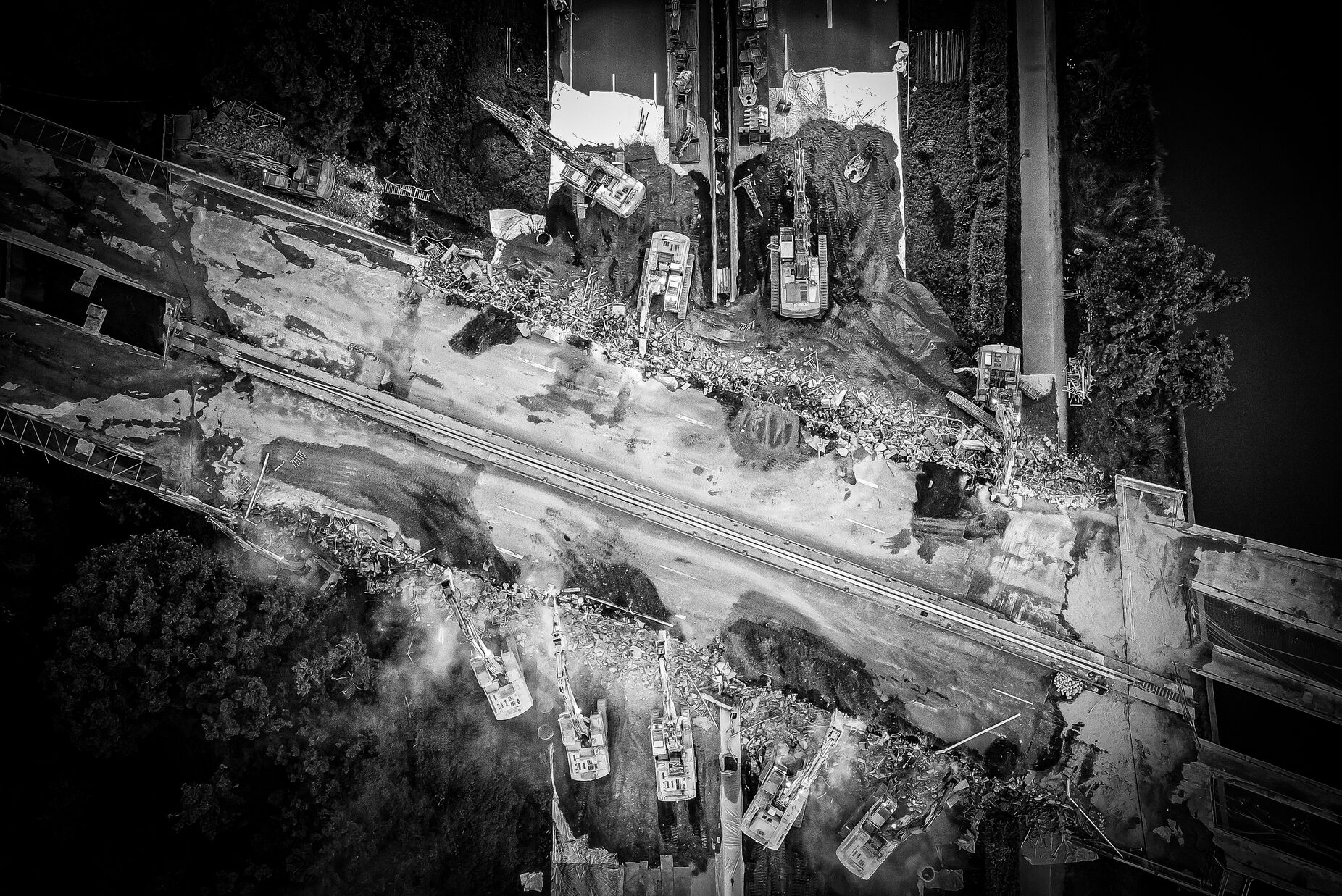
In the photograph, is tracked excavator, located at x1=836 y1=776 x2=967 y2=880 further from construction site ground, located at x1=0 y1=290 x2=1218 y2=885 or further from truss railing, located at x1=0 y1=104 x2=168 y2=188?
truss railing, located at x1=0 y1=104 x2=168 y2=188

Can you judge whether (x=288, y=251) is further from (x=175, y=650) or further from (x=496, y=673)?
(x=496, y=673)

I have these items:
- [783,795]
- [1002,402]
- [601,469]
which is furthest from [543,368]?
[783,795]

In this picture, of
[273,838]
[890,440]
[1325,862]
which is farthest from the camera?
[890,440]

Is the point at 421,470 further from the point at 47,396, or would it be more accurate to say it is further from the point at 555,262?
the point at 47,396

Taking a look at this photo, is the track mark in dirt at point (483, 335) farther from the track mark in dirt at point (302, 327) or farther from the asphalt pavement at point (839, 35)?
the asphalt pavement at point (839, 35)

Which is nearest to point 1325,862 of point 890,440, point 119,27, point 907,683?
point 907,683

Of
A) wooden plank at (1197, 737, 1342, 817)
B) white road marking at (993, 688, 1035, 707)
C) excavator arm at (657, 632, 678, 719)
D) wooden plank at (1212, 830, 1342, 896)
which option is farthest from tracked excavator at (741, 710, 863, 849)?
wooden plank at (1212, 830, 1342, 896)
